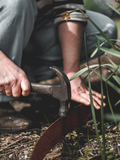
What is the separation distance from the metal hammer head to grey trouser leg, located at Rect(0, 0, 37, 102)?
37 cm

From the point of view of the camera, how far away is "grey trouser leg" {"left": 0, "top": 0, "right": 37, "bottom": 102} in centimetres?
123

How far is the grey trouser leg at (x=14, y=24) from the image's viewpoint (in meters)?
1.23

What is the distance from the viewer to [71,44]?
1.58m

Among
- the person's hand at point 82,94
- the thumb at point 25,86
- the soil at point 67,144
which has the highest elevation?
the thumb at point 25,86

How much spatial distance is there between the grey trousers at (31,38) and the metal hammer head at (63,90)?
1.26 feet

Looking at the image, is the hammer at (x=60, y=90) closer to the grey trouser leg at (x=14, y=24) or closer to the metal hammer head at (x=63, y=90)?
the metal hammer head at (x=63, y=90)

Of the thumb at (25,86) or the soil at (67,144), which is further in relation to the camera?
the soil at (67,144)

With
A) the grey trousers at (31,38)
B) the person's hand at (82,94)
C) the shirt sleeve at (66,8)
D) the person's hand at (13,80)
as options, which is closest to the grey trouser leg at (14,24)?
the grey trousers at (31,38)

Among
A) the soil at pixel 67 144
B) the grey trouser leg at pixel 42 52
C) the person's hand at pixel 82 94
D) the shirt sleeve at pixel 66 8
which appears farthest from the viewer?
the grey trouser leg at pixel 42 52

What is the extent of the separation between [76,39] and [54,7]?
0.37 meters

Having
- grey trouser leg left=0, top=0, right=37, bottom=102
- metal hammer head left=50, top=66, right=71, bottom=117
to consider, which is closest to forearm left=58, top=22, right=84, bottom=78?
grey trouser leg left=0, top=0, right=37, bottom=102

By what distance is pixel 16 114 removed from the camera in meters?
1.60

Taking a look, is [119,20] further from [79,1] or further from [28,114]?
[28,114]

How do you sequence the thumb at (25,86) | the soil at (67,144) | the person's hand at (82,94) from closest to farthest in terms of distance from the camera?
the thumb at (25,86) < the soil at (67,144) < the person's hand at (82,94)
